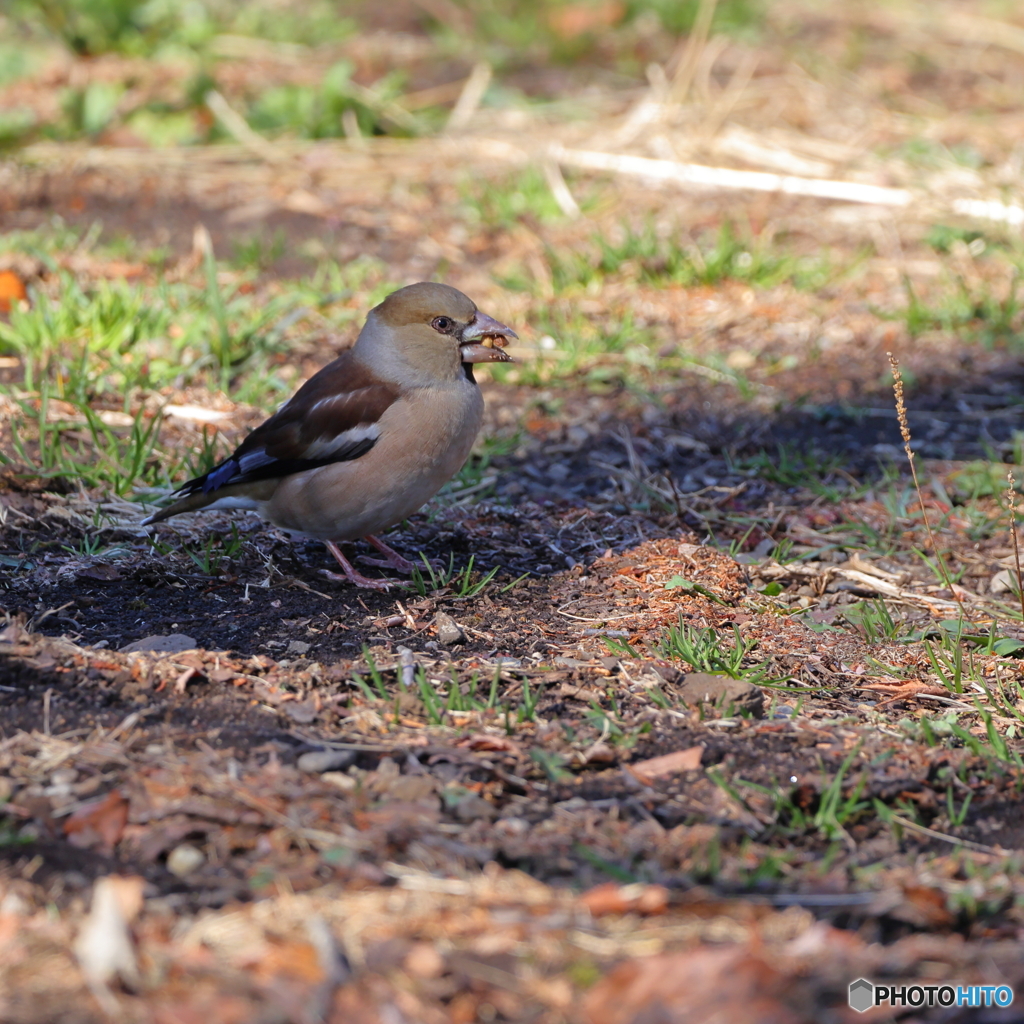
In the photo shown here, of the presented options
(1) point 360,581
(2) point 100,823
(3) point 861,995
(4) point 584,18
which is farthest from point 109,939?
(4) point 584,18

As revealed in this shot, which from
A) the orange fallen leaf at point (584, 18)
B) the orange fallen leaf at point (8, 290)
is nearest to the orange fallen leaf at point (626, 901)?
the orange fallen leaf at point (8, 290)

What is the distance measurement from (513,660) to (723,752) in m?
0.80

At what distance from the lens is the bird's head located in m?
4.60

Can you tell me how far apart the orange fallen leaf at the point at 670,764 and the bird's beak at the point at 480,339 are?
6.23 feet

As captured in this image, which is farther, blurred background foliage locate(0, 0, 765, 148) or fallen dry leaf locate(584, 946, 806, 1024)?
blurred background foliage locate(0, 0, 765, 148)

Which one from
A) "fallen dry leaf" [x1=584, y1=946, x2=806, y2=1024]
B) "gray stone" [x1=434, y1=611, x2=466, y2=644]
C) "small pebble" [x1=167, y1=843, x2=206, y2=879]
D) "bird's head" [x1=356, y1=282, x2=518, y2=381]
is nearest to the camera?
"fallen dry leaf" [x1=584, y1=946, x2=806, y2=1024]

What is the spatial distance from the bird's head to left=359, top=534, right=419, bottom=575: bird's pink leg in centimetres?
73

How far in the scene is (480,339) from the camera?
470 centimetres

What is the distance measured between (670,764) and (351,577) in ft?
5.64

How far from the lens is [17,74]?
927cm

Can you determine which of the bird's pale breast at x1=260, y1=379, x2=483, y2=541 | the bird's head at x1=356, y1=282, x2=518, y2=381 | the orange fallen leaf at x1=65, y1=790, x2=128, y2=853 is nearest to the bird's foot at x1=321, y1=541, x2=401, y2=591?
the bird's pale breast at x1=260, y1=379, x2=483, y2=541

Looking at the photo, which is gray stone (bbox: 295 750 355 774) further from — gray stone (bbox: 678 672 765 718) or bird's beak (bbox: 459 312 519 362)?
bird's beak (bbox: 459 312 519 362)

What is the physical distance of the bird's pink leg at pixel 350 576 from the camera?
14.7ft
